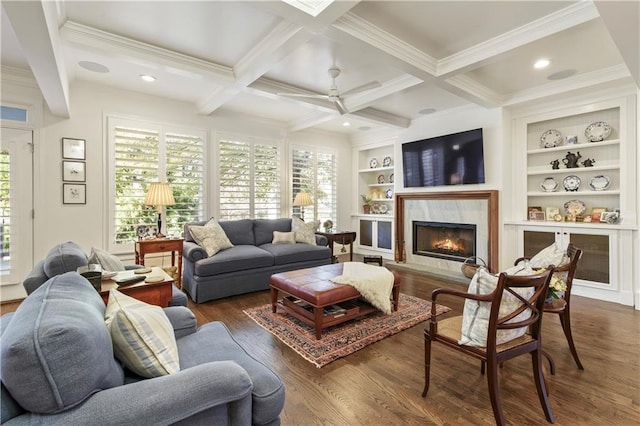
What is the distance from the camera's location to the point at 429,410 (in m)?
1.87

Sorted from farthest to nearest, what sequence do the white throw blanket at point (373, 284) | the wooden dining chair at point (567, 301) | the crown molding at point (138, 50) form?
the white throw blanket at point (373, 284)
the crown molding at point (138, 50)
the wooden dining chair at point (567, 301)

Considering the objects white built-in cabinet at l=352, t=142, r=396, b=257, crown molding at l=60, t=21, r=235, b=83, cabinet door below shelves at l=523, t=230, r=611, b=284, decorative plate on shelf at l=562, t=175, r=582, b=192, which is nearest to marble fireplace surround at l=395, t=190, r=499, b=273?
white built-in cabinet at l=352, t=142, r=396, b=257

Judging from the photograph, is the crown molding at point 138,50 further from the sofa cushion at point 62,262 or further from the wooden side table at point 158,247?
the wooden side table at point 158,247

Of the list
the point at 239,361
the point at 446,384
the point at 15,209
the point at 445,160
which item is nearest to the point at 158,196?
the point at 15,209

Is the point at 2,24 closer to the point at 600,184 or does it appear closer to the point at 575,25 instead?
the point at 575,25

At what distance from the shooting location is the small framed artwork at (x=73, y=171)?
12.9 ft

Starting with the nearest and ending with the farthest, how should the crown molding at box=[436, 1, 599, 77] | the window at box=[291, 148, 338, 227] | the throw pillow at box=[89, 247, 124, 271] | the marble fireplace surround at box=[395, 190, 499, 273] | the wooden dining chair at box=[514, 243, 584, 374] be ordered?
the wooden dining chair at box=[514, 243, 584, 374] → the crown molding at box=[436, 1, 599, 77] → the throw pillow at box=[89, 247, 124, 271] → the marble fireplace surround at box=[395, 190, 499, 273] → the window at box=[291, 148, 338, 227]

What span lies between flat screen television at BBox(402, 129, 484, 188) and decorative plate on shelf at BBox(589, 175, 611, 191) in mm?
1325

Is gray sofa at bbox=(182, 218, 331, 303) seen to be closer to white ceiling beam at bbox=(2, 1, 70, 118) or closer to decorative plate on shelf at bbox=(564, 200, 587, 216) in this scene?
white ceiling beam at bbox=(2, 1, 70, 118)

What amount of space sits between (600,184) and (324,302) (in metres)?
4.04

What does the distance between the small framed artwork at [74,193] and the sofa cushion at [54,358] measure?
142 inches

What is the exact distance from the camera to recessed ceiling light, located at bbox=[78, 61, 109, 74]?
11.3 ft

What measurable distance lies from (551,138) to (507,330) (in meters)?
3.93

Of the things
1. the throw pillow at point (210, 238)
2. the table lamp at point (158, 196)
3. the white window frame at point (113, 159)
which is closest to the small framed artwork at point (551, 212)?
the throw pillow at point (210, 238)
